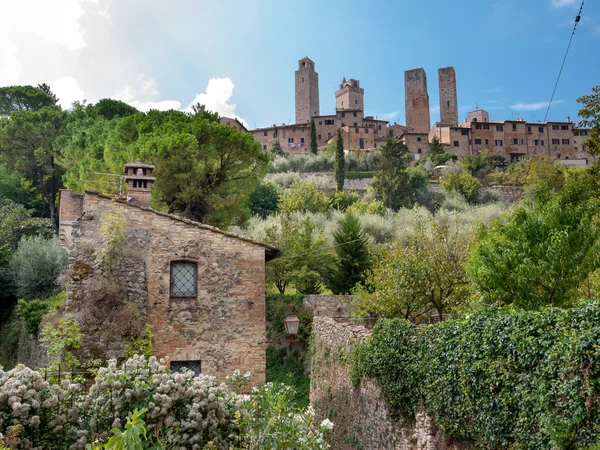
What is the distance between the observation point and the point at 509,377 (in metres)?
7.01

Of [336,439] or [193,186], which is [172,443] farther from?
[193,186]

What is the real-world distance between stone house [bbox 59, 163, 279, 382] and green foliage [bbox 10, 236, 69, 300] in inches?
389

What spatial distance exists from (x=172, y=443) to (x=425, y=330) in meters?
5.25

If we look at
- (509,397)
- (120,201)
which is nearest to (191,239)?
(120,201)

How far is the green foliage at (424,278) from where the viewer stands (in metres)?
17.0

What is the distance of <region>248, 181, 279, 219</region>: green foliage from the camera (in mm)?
52106

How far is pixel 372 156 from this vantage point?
7625 centimetres

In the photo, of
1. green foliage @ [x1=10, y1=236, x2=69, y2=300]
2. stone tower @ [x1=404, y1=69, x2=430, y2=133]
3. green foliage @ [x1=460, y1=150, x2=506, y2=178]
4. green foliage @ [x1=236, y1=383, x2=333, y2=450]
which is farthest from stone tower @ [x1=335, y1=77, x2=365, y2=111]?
green foliage @ [x1=236, y1=383, x2=333, y2=450]

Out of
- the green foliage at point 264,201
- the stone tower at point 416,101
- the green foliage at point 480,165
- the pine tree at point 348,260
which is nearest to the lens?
the pine tree at point 348,260

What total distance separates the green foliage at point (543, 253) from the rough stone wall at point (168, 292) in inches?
222

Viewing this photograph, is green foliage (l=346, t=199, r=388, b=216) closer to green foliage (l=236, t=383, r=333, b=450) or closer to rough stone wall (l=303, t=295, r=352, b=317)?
rough stone wall (l=303, t=295, r=352, b=317)

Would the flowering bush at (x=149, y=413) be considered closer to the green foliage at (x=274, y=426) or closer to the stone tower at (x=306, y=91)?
the green foliage at (x=274, y=426)

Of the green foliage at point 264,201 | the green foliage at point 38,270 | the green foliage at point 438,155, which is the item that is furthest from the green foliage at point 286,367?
the green foliage at point 438,155

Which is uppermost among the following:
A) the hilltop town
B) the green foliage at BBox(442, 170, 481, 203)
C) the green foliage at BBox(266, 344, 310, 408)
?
the hilltop town
